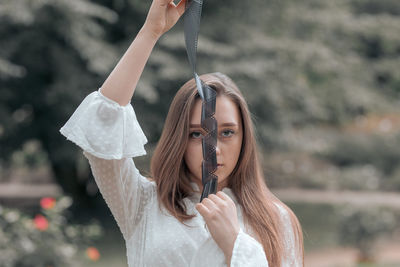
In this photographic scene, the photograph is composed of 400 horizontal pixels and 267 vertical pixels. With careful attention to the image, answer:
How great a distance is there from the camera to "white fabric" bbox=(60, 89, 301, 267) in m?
1.46

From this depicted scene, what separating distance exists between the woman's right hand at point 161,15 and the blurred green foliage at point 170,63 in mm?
4631

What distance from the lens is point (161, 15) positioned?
1471 mm

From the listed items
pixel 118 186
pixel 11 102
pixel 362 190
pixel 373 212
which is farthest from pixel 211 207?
pixel 362 190

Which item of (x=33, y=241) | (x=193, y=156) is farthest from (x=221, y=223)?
(x=33, y=241)

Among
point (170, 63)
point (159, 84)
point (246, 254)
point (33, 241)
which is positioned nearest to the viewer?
point (246, 254)

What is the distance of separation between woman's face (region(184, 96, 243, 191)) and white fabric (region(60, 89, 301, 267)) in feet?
0.41

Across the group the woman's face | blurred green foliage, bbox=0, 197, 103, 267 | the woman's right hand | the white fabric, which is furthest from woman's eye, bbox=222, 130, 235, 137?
blurred green foliage, bbox=0, 197, 103, 267

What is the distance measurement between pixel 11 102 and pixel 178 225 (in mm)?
7757

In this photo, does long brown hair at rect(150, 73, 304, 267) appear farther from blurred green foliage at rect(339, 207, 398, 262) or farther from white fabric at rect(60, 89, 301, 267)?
blurred green foliage at rect(339, 207, 398, 262)

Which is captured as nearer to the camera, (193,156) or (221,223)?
(221,223)

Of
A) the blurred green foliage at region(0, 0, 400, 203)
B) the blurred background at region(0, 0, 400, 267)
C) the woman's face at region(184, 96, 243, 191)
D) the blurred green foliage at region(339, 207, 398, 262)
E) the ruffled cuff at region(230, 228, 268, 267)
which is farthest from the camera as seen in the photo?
the blurred green foliage at region(339, 207, 398, 262)

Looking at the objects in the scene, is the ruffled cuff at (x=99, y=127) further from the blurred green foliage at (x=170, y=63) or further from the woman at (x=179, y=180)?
the blurred green foliage at (x=170, y=63)

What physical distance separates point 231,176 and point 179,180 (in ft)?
0.56

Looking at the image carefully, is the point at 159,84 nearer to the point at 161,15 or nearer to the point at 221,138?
the point at 221,138
